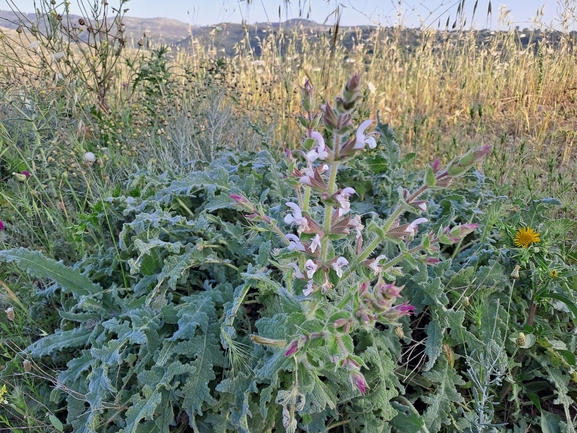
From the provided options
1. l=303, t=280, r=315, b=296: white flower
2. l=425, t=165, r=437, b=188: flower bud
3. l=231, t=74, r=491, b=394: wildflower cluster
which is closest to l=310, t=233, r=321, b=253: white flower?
l=231, t=74, r=491, b=394: wildflower cluster

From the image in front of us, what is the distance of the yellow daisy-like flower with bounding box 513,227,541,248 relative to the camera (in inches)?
73.9

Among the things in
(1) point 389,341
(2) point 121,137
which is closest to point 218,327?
(1) point 389,341

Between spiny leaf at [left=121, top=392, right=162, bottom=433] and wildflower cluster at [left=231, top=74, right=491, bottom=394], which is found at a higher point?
wildflower cluster at [left=231, top=74, right=491, bottom=394]

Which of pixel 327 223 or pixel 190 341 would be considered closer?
pixel 327 223

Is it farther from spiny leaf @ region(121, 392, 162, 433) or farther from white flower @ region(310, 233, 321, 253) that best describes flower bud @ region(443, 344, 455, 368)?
spiny leaf @ region(121, 392, 162, 433)

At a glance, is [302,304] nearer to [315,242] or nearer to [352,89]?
[315,242]

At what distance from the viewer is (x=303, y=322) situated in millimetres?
1252

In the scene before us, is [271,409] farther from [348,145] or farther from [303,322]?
[348,145]

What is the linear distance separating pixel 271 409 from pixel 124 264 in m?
1.02

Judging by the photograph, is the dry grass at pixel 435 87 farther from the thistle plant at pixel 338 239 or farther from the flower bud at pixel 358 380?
the flower bud at pixel 358 380

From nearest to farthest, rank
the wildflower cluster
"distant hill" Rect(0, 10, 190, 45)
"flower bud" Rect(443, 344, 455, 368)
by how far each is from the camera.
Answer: the wildflower cluster → "flower bud" Rect(443, 344, 455, 368) → "distant hill" Rect(0, 10, 190, 45)

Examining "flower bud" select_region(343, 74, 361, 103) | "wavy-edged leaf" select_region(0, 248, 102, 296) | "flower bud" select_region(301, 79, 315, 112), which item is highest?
"flower bud" select_region(343, 74, 361, 103)

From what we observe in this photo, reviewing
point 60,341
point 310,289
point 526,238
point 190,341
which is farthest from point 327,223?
point 60,341

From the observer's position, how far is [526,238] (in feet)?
6.19
